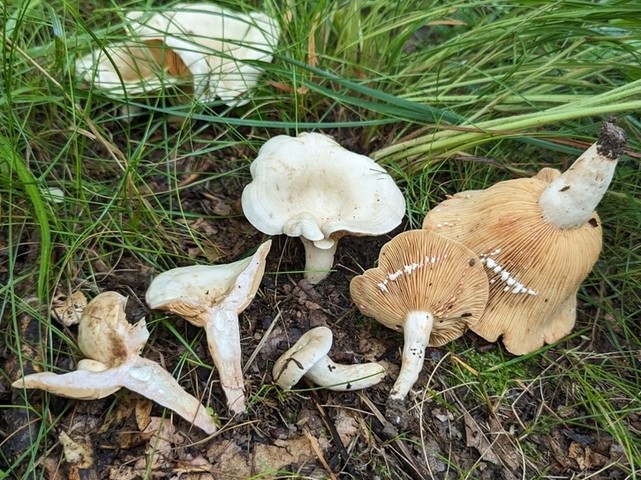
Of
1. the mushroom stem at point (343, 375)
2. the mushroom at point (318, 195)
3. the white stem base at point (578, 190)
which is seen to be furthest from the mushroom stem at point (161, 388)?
the white stem base at point (578, 190)

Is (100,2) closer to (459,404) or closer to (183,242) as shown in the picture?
(183,242)

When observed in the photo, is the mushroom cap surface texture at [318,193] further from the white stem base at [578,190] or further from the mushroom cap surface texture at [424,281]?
the white stem base at [578,190]

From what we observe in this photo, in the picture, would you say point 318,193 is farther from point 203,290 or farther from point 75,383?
point 75,383

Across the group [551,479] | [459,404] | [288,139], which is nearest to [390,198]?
[288,139]

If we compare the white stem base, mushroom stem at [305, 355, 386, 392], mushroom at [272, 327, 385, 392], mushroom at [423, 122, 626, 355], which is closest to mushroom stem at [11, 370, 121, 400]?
mushroom at [272, 327, 385, 392]

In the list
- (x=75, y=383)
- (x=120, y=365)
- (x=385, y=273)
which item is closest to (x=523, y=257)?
(x=385, y=273)

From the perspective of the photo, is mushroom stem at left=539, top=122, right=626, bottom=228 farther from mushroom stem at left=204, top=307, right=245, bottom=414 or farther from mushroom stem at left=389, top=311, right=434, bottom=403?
mushroom stem at left=204, top=307, right=245, bottom=414
